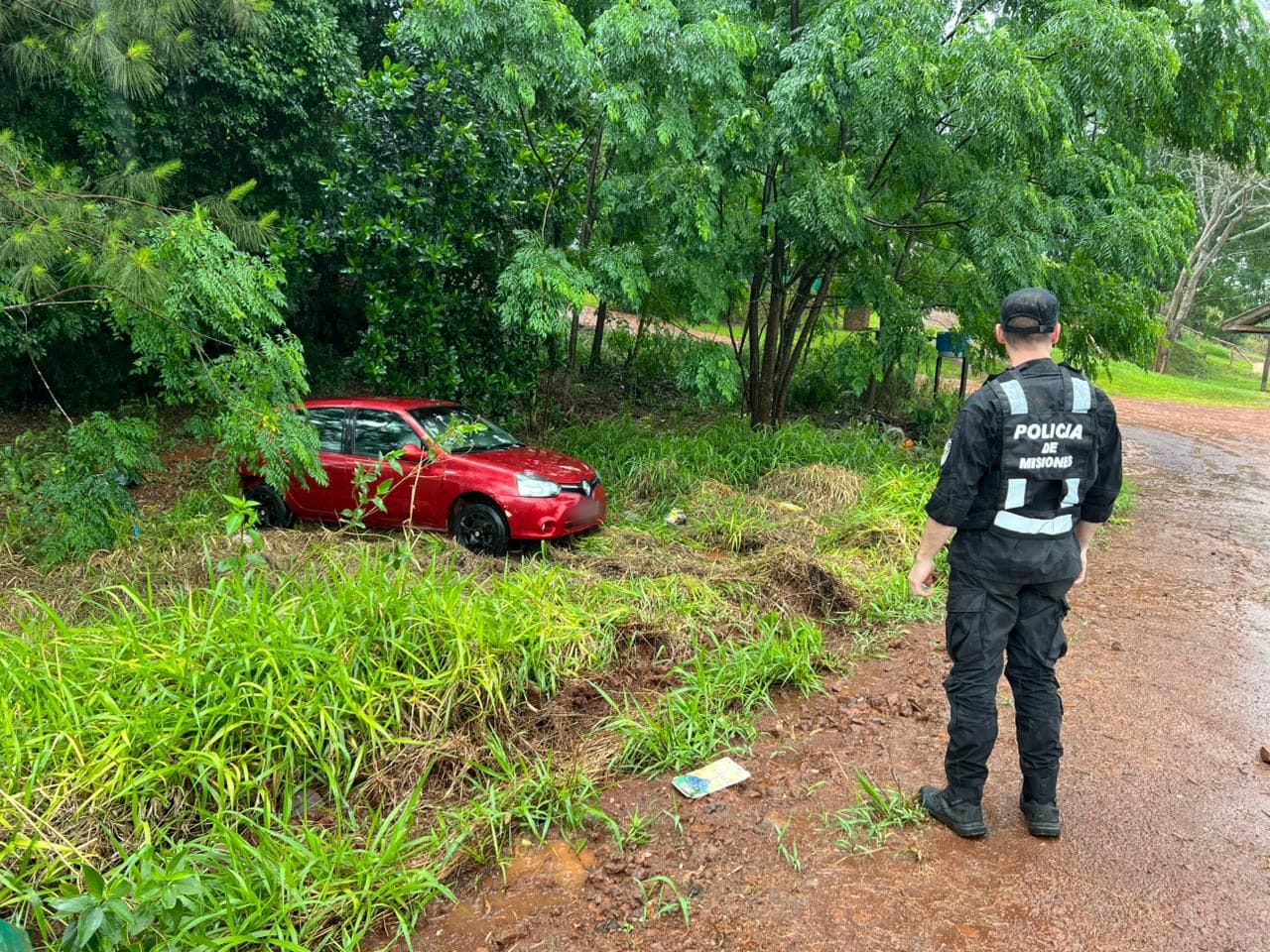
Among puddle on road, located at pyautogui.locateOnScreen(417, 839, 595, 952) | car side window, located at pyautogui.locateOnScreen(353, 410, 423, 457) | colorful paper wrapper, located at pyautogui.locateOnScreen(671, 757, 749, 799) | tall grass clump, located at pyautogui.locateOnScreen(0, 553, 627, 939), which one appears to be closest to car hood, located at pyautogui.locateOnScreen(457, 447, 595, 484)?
car side window, located at pyautogui.locateOnScreen(353, 410, 423, 457)

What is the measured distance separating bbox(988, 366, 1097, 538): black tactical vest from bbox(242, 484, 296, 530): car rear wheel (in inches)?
247

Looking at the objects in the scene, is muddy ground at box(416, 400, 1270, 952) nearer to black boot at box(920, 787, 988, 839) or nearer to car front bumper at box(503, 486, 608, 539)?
black boot at box(920, 787, 988, 839)

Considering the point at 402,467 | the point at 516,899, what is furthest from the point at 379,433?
the point at 516,899

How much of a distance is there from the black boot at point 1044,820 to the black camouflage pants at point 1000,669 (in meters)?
0.03

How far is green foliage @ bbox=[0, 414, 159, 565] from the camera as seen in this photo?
Result: 5625 millimetres

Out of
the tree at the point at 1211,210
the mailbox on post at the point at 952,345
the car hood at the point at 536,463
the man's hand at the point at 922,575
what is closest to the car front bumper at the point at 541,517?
the car hood at the point at 536,463

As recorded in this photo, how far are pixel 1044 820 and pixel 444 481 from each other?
16.0 ft

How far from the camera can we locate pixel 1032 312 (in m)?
2.93

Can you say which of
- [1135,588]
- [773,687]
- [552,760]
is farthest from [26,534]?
[1135,588]

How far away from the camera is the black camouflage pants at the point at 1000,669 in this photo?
2.97 m

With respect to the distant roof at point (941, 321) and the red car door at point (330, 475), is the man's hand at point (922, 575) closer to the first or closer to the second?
the red car door at point (330, 475)

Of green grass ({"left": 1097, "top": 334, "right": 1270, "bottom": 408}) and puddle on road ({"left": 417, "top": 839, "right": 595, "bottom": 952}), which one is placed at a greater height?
green grass ({"left": 1097, "top": 334, "right": 1270, "bottom": 408})

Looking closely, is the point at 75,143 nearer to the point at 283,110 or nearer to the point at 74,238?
the point at 283,110

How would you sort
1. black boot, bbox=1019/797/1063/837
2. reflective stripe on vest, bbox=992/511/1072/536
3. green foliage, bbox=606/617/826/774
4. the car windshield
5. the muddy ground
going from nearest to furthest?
the muddy ground, reflective stripe on vest, bbox=992/511/1072/536, black boot, bbox=1019/797/1063/837, green foliage, bbox=606/617/826/774, the car windshield
